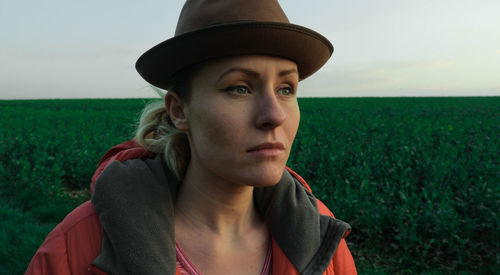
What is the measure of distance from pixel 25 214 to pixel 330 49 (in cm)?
588

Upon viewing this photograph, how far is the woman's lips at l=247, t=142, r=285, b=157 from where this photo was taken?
4.81 feet

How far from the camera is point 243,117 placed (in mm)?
1455

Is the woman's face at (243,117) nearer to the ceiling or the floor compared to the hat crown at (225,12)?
nearer to the floor

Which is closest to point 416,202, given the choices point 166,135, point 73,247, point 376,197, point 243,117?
point 376,197

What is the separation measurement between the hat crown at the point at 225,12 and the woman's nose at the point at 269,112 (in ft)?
1.03

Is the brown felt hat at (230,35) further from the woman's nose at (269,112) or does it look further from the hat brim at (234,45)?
the woman's nose at (269,112)

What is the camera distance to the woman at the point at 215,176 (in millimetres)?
1429

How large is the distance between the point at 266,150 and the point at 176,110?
1.68 feet

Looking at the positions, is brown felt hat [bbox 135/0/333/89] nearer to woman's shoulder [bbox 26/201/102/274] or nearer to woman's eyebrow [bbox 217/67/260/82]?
woman's eyebrow [bbox 217/67/260/82]

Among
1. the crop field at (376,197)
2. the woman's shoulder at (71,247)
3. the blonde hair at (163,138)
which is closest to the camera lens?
the woman's shoulder at (71,247)

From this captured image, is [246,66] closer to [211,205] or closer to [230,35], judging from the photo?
[230,35]

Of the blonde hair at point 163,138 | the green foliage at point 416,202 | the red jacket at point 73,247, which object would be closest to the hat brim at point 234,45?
the blonde hair at point 163,138

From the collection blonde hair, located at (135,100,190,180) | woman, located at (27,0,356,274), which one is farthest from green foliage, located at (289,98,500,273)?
blonde hair, located at (135,100,190,180)

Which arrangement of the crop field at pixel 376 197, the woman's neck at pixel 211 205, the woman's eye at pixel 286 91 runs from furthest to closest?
1. the crop field at pixel 376 197
2. the woman's neck at pixel 211 205
3. the woman's eye at pixel 286 91
